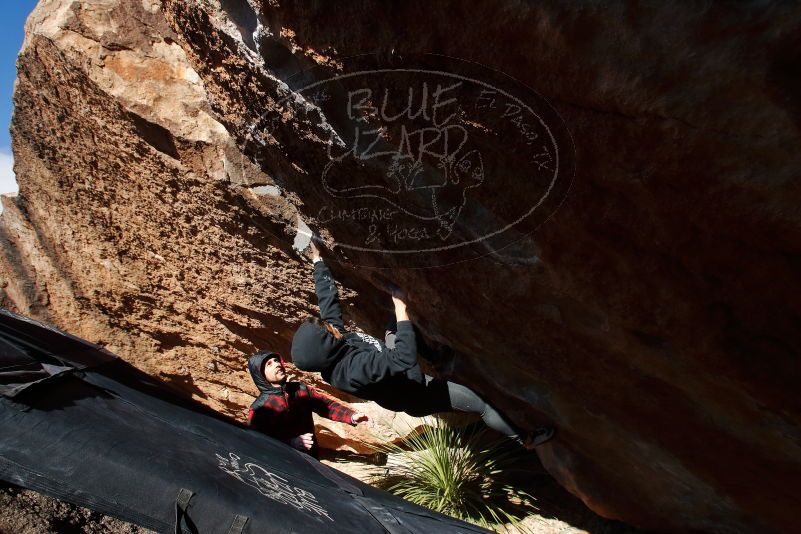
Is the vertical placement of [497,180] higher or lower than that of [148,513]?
higher

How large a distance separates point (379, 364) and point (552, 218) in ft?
3.85

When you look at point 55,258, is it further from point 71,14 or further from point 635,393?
point 635,393

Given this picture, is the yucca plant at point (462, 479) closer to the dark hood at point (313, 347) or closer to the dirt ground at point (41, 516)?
the dark hood at point (313, 347)

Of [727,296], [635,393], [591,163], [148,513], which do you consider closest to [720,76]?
[591,163]

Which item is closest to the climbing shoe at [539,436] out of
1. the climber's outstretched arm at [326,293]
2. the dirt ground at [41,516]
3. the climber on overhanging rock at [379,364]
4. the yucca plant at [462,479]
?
the climber on overhanging rock at [379,364]

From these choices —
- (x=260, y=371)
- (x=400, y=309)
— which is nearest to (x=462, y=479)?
(x=260, y=371)

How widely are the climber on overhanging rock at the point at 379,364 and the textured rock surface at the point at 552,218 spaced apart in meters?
0.18

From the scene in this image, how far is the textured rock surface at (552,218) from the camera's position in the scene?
164 centimetres

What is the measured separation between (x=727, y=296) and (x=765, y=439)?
0.83 m

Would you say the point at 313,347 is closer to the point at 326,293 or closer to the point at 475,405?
the point at 326,293

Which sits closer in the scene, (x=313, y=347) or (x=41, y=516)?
(x=41, y=516)

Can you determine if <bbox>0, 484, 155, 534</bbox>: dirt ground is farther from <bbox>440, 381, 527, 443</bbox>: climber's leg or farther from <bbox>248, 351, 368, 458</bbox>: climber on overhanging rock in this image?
<bbox>440, 381, 527, 443</bbox>: climber's leg

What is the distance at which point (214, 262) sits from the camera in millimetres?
4145

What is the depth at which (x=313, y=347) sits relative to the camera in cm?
297
